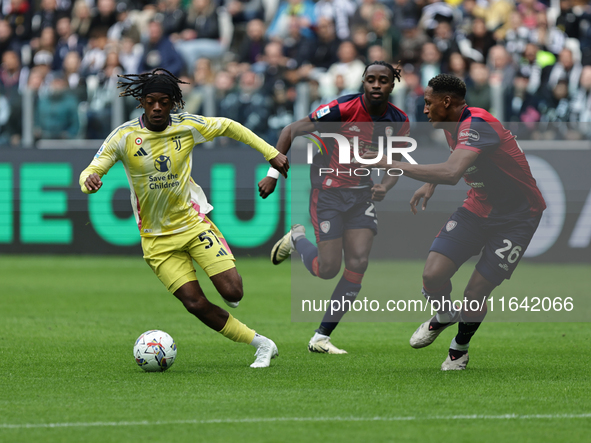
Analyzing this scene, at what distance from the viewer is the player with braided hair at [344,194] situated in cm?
817

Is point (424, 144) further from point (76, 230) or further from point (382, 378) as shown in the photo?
point (382, 378)

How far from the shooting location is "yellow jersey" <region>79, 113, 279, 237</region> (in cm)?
717

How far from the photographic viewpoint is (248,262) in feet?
52.9

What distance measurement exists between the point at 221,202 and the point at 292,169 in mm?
1965

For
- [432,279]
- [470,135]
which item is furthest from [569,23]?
[432,279]

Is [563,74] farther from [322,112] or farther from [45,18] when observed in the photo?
[45,18]

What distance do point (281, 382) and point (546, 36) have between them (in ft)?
37.9

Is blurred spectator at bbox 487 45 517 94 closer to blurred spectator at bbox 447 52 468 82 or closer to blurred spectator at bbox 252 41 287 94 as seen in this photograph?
blurred spectator at bbox 447 52 468 82

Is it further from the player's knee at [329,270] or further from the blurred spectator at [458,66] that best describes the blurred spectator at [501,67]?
the player's knee at [329,270]

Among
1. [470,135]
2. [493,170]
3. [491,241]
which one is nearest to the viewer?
[470,135]

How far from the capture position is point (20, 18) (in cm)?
1962

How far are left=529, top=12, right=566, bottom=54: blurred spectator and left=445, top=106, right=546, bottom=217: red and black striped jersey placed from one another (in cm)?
938

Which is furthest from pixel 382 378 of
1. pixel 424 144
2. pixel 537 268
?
pixel 424 144

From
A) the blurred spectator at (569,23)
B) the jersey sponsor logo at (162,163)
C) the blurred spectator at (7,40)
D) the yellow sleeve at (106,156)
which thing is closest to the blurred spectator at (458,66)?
the blurred spectator at (569,23)
